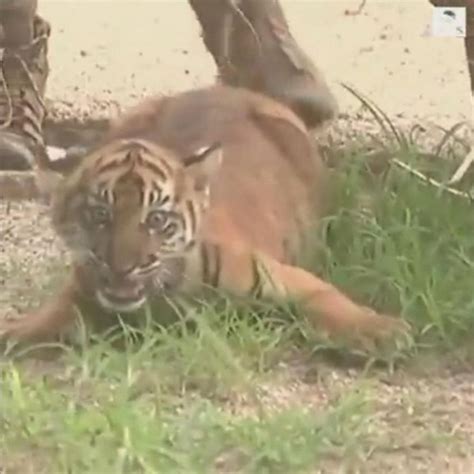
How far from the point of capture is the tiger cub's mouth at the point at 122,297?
7.36ft

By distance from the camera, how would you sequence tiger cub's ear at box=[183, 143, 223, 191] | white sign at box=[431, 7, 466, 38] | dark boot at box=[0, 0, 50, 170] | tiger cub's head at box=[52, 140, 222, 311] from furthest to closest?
dark boot at box=[0, 0, 50, 170]
white sign at box=[431, 7, 466, 38]
tiger cub's ear at box=[183, 143, 223, 191]
tiger cub's head at box=[52, 140, 222, 311]

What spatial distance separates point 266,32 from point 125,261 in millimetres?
1046

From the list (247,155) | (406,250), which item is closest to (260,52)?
(247,155)

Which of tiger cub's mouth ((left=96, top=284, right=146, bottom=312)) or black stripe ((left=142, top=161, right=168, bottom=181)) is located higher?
black stripe ((left=142, top=161, right=168, bottom=181))

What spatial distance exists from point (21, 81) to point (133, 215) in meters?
1.05

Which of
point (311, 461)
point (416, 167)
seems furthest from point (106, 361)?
point (416, 167)

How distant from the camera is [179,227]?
2.29 m

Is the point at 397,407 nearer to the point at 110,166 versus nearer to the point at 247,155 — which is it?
the point at 110,166

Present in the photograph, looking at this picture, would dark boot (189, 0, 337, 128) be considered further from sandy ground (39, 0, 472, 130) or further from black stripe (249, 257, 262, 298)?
black stripe (249, 257, 262, 298)

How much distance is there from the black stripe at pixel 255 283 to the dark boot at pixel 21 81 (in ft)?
2.83

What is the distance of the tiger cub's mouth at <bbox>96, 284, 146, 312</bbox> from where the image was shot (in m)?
2.24

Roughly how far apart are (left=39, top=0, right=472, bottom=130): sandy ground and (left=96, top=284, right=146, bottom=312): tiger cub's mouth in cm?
133

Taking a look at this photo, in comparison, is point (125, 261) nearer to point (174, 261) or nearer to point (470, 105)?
point (174, 261)

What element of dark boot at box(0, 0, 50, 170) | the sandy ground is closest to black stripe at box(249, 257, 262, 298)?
dark boot at box(0, 0, 50, 170)
